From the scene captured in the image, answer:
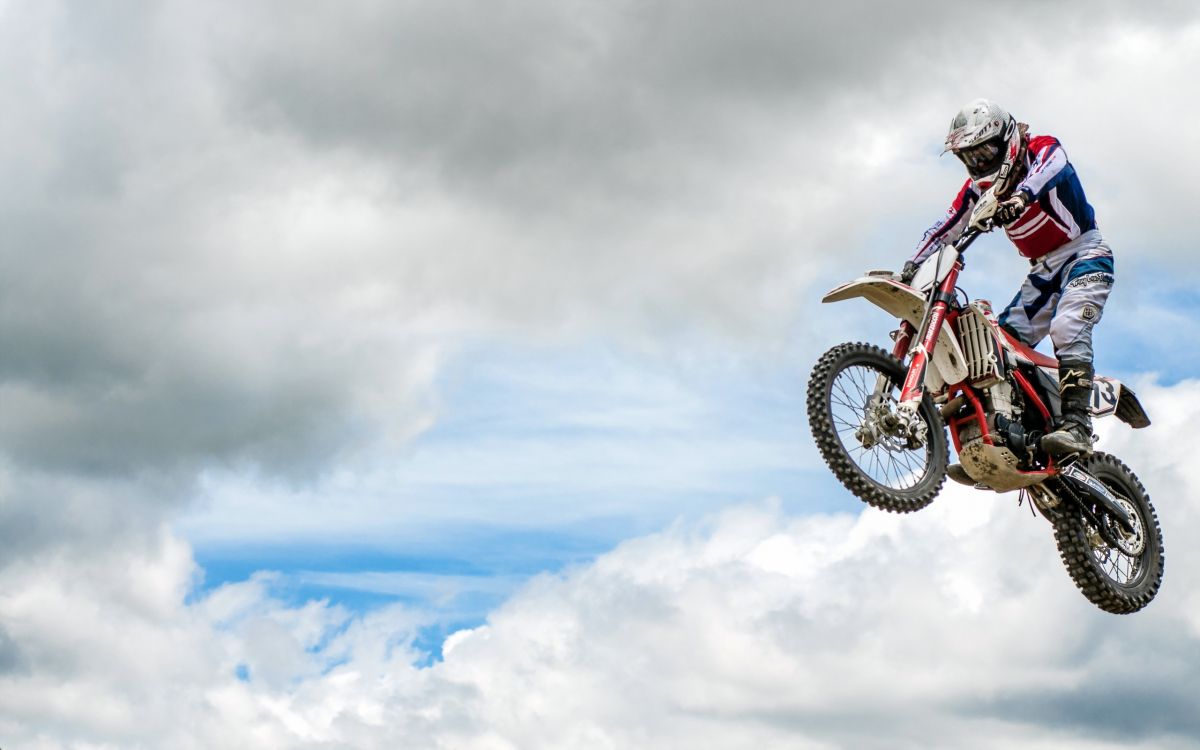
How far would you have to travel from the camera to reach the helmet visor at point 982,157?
20.5m

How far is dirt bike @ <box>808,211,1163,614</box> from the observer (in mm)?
18594

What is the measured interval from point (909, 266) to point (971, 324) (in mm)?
1165

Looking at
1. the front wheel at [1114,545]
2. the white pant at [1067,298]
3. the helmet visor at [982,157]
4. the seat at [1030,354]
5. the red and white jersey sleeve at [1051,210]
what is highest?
the helmet visor at [982,157]

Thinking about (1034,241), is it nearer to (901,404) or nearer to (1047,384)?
(1047,384)

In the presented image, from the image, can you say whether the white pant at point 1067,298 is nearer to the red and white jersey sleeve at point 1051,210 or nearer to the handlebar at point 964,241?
the red and white jersey sleeve at point 1051,210

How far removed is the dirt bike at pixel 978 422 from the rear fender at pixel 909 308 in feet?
0.06

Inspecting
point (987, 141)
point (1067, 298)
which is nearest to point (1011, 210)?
point (987, 141)

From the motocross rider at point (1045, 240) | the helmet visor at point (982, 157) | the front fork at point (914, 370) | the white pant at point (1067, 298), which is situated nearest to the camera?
the front fork at point (914, 370)

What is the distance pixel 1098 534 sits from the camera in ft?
72.7

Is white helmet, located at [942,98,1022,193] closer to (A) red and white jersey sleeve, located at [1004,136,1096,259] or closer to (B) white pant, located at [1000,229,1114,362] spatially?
(A) red and white jersey sleeve, located at [1004,136,1096,259]

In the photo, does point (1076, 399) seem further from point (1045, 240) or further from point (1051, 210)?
point (1051, 210)

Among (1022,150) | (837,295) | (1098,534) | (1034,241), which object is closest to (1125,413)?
(1098,534)

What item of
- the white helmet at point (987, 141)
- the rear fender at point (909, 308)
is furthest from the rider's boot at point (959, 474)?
the white helmet at point (987, 141)

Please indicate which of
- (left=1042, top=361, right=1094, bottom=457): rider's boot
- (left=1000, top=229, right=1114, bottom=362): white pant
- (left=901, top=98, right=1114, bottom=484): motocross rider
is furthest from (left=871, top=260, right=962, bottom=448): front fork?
(left=1042, top=361, right=1094, bottom=457): rider's boot
